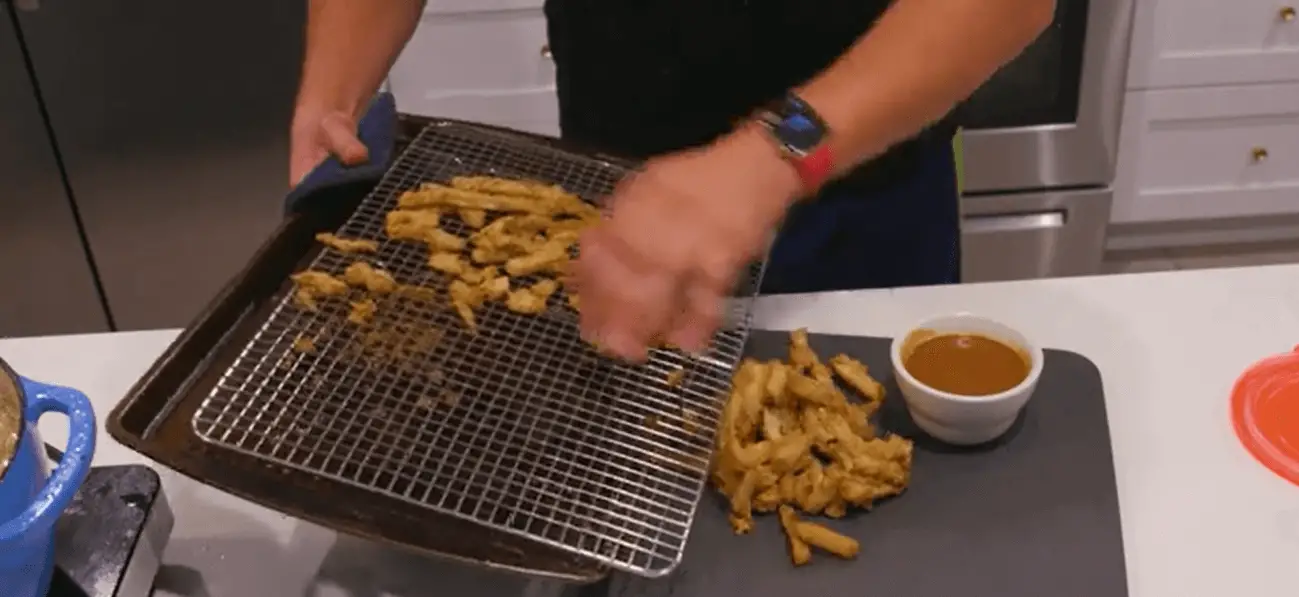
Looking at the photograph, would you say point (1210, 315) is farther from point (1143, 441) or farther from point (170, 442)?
point (170, 442)

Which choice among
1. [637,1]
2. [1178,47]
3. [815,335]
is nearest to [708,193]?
[815,335]

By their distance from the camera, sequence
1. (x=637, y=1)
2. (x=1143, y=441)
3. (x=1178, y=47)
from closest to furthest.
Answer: (x=1143, y=441) → (x=637, y=1) → (x=1178, y=47)

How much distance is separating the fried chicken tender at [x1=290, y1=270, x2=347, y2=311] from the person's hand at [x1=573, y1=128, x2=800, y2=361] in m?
0.29

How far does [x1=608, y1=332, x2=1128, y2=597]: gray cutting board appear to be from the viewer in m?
0.79

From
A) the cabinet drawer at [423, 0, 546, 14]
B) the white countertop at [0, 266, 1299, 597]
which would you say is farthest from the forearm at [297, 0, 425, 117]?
the cabinet drawer at [423, 0, 546, 14]

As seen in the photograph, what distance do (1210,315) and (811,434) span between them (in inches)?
14.9

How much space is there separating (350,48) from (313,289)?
0.89 feet

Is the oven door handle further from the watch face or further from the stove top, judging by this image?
the stove top

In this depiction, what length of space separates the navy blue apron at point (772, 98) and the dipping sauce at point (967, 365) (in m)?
0.22

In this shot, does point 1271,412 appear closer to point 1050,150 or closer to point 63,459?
point 63,459

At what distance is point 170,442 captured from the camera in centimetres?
80

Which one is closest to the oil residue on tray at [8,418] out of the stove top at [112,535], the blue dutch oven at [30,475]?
the blue dutch oven at [30,475]

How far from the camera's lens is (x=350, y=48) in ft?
3.56

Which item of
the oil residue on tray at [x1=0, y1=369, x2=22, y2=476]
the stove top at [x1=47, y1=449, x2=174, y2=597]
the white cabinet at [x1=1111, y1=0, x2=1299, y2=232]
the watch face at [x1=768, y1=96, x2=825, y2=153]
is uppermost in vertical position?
the watch face at [x1=768, y1=96, x2=825, y2=153]
